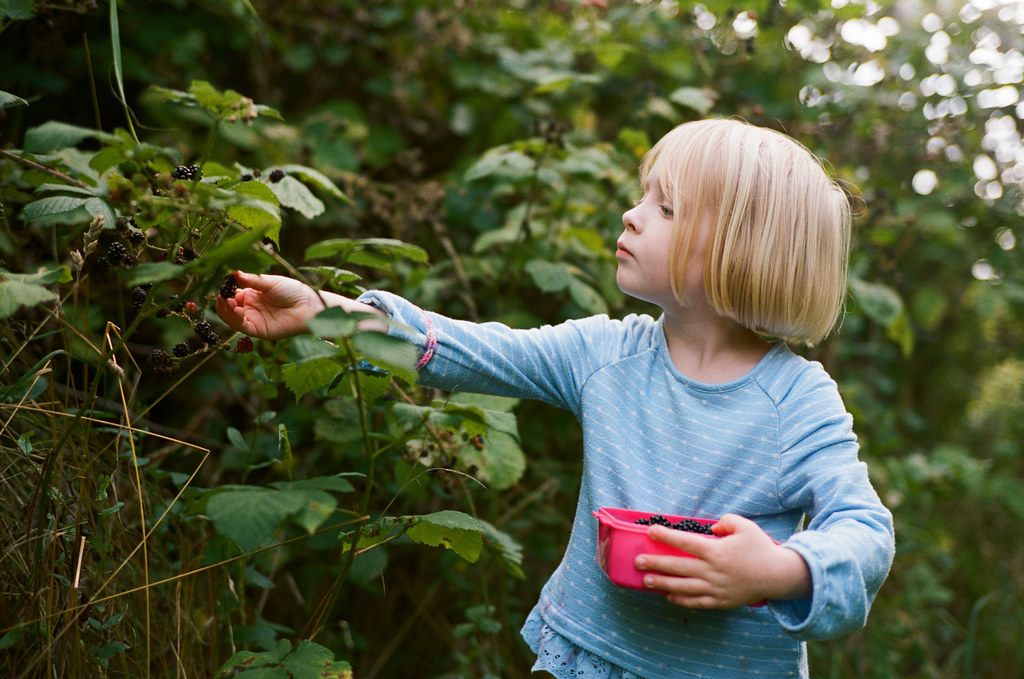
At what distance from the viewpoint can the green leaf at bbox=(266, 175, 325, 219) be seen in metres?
→ 1.46

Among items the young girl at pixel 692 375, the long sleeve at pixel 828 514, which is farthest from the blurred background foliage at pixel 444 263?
the long sleeve at pixel 828 514

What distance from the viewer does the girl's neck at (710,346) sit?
1.30 m

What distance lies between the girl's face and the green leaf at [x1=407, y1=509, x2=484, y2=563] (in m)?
0.45

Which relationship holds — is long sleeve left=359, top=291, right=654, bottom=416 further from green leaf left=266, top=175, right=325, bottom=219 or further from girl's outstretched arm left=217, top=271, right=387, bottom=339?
green leaf left=266, top=175, right=325, bottom=219

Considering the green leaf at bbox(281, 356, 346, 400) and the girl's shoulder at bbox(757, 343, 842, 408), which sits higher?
the girl's shoulder at bbox(757, 343, 842, 408)

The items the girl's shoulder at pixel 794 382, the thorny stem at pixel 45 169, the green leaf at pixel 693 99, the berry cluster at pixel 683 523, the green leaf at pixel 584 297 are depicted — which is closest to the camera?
the berry cluster at pixel 683 523

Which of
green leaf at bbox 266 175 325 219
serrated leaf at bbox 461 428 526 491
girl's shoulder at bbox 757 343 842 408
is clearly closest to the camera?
girl's shoulder at bbox 757 343 842 408

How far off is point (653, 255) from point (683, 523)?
0.43m

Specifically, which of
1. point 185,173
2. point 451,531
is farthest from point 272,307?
point 451,531

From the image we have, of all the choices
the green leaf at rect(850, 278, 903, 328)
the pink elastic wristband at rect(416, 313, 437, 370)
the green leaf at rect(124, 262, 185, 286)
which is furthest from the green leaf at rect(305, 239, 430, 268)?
the green leaf at rect(850, 278, 903, 328)

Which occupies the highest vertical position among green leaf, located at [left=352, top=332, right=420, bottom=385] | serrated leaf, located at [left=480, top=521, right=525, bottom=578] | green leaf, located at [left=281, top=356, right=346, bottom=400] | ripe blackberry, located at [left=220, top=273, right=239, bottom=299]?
green leaf, located at [left=352, top=332, right=420, bottom=385]

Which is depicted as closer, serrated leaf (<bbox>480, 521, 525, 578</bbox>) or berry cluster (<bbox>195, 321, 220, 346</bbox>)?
berry cluster (<bbox>195, 321, 220, 346</bbox>)

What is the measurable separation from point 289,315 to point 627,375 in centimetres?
55

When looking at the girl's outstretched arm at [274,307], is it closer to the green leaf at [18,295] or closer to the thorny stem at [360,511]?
the thorny stem at [360,511]
